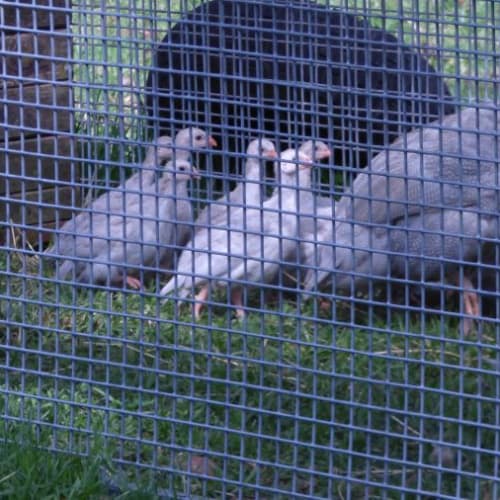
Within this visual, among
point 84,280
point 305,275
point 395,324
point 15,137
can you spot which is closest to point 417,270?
point 395,324

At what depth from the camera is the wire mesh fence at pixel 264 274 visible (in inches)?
113

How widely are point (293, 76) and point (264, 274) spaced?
633 mm

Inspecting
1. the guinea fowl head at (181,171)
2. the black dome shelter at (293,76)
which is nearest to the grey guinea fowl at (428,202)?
the black dome shelter at (293,76)

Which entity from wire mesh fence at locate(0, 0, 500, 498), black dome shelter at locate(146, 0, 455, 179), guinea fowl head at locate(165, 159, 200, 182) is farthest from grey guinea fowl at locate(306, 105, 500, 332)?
guinea fowl head at locate(165, 159, 200, 182)

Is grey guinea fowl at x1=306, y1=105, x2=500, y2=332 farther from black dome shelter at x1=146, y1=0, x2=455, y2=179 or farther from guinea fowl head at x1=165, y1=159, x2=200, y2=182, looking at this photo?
guinea fowl head at x1=165, y1=159, x2=200, y2=182

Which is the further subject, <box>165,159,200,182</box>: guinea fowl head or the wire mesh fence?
<box>165,159,200,182</box>: guinea fowl head

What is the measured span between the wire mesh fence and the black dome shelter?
0.03m

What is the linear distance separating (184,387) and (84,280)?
1.24 meters

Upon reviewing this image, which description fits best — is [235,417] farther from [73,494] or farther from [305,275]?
[305,275]

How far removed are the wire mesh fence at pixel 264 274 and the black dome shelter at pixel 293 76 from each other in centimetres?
3

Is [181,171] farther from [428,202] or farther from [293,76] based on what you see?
[428,202]

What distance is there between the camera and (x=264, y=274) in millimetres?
3719

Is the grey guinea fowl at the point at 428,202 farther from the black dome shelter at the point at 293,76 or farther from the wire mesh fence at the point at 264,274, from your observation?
the black dome shelter at the point at 293,76

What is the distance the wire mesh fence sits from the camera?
2865 mm
